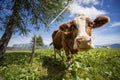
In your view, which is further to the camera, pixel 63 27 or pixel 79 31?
pixel 63 27

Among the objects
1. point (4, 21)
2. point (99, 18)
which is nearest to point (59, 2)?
point (4, 21)

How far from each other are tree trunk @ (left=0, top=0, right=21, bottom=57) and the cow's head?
19.6 ft

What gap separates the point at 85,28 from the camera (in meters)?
7.87

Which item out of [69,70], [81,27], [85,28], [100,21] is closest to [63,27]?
[81,27]

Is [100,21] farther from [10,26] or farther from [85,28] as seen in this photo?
[10,26]

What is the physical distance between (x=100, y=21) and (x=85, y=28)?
1.65 meters

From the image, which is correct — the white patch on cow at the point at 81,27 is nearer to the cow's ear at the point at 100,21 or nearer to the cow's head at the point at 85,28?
the cow's head at the point at 85,28

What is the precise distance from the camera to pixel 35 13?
14.1 m

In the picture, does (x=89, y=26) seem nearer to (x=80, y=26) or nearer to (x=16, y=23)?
(x=80, y=26)

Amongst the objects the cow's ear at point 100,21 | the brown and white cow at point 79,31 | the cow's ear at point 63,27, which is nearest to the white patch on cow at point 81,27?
the brown and white cow at point 79,31

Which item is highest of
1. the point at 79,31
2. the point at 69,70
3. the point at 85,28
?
the point at 85,28

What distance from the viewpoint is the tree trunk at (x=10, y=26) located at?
1284cm

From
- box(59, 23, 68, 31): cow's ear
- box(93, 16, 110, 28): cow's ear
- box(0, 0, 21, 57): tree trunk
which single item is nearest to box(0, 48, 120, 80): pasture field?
box(59, 23, 68, 31): cow's ear

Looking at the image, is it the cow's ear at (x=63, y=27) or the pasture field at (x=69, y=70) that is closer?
the pasture field at (x=69, y=70)
